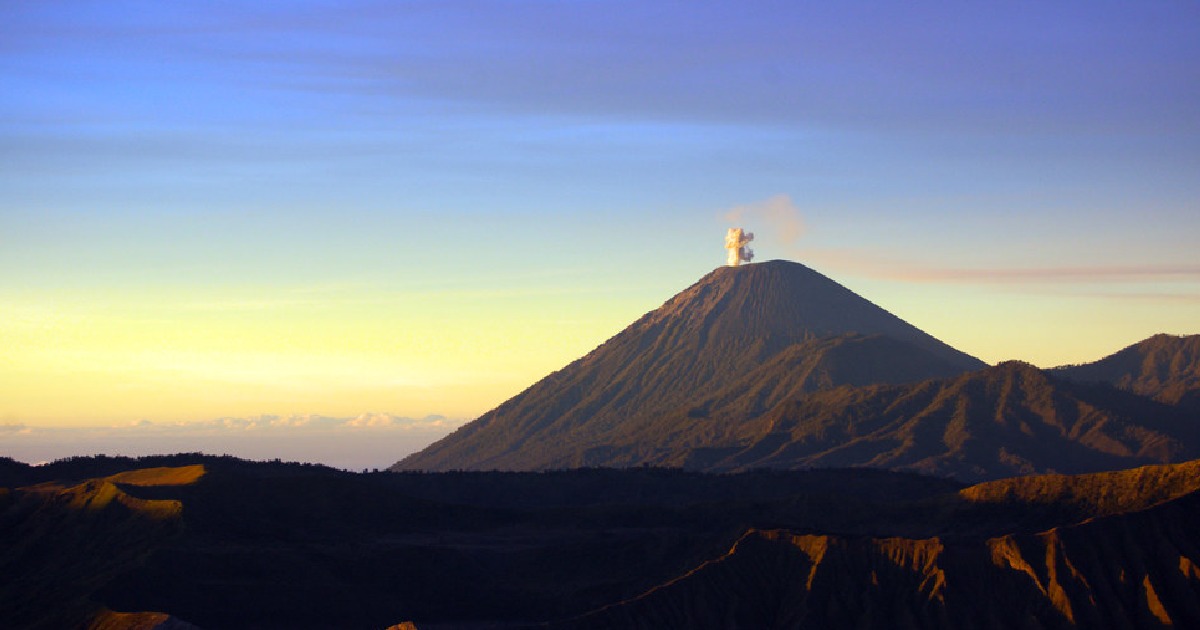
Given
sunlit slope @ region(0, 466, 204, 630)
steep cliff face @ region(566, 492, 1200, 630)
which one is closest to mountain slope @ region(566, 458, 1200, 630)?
steep cliff face @ region(566, 492, 1200, 630)

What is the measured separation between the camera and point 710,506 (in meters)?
158

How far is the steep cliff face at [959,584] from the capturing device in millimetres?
110312

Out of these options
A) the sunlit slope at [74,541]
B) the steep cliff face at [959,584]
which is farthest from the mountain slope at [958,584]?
the sunlit slope at [74,541]

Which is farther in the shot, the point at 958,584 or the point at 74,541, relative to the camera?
the point at 74,541

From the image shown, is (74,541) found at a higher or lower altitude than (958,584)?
higher

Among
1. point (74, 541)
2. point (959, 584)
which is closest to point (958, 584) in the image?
point (959, 584)

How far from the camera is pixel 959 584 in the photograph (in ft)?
370

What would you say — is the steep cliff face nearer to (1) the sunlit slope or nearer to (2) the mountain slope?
(2) the mountain slope

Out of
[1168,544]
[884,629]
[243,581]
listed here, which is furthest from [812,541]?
[243,581]

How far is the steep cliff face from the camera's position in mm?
110312

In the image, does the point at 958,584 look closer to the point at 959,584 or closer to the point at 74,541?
the point at 959,584

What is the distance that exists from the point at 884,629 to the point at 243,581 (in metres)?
43.9

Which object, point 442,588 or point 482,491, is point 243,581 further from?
point 482,491

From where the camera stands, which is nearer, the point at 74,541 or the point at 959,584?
the point at 959,584
